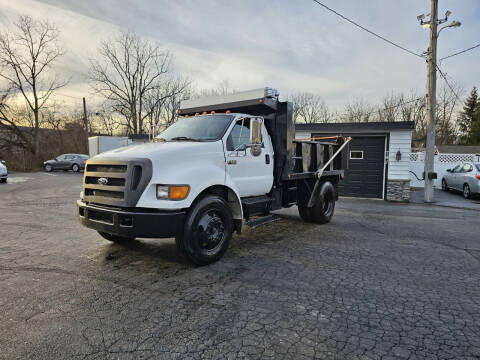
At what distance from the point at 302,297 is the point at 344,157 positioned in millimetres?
5823

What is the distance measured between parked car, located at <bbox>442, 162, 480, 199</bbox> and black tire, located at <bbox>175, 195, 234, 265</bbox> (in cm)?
1322

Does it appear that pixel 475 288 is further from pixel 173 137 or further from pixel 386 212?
pixel 386 212

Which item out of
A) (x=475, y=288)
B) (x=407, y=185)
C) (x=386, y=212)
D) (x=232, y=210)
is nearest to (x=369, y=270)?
(x=475, y=288)

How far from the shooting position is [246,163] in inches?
199

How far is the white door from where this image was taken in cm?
480

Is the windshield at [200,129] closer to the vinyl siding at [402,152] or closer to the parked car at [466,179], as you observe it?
the vinyl siding at [402,152]

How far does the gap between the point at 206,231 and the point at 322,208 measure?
3967 mm

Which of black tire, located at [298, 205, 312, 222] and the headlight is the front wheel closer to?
black tire, located at [298, 205, 312, 222]

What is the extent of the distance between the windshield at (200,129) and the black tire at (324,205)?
3.28 metres

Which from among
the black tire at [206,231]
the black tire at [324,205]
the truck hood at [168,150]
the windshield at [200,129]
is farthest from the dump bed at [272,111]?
the black tire at [206,231]

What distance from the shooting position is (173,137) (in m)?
5.04

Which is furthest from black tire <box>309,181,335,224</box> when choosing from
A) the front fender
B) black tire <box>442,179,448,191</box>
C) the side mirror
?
black tire <box>442,179,448,191</box>

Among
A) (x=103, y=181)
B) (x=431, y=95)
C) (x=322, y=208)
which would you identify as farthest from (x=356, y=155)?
(x=103, y=181)

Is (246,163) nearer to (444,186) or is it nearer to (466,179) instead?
(466,179)
